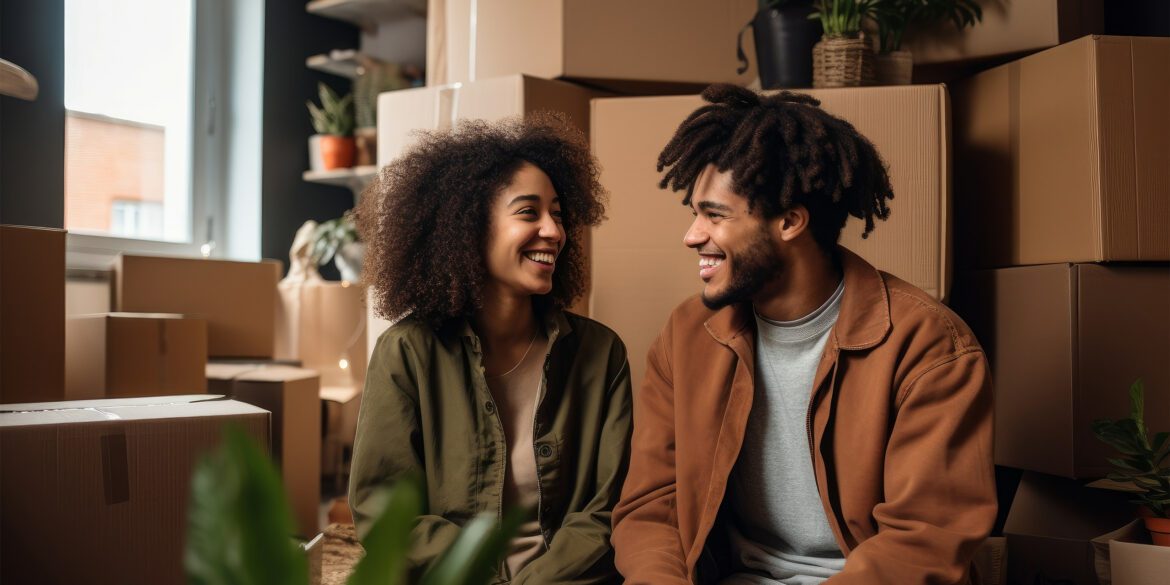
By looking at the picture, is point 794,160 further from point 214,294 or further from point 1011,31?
point 214,294

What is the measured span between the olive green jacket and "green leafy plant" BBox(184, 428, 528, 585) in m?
0.99

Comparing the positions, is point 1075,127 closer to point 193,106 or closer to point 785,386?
point 785,386

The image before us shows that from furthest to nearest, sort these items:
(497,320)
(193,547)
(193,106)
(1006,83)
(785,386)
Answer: (193,106)
(1006,83)
(497,320)
(785,386)
(193,547)

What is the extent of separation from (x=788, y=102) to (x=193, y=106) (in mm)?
2546

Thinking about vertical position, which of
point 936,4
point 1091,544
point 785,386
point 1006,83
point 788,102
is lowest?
point 1091,544

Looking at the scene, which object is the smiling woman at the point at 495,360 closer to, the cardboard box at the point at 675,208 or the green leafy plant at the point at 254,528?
the cardboard box at the point at 675,208

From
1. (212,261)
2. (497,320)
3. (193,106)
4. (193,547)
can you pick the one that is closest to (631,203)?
(497,320)

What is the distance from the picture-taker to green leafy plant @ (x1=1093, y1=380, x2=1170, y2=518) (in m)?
1.42

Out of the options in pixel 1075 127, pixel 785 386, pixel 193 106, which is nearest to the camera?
pixel 785 386

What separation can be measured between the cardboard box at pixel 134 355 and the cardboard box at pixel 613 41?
0.92 meters

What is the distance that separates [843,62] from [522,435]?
A: 0.99 meters

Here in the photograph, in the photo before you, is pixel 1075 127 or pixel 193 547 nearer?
pixel 193 547

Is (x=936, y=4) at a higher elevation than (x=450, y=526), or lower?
higher

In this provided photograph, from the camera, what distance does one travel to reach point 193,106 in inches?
126
